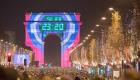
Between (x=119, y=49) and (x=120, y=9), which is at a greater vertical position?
(x=120, y=9)

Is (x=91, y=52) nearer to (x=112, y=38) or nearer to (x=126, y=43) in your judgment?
(x=112, y=38)

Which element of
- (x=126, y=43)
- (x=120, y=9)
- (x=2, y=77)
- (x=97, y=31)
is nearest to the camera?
(x=2, y=77)

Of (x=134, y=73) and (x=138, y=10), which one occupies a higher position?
(x=138, y=10)

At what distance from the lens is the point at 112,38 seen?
74.4 m

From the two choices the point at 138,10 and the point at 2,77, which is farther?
the point at 138,10

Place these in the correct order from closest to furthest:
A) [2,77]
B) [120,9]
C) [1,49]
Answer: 1. [2,77]
2. [120,9]
3. [1,49]

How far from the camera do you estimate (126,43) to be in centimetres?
6003

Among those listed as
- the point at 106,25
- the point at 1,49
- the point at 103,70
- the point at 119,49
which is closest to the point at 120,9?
the point at 119,49

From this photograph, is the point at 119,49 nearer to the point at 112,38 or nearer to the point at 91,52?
the point at 112,38

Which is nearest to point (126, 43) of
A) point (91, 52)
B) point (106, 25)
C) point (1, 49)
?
point (106, 25)

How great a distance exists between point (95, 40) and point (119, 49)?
178 feet

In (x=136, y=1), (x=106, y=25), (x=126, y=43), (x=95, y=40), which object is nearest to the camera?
→ (x=136, y=1)

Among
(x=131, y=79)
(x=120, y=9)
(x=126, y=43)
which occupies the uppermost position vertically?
(x=120, y=9)

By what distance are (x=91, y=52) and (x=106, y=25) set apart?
46468 mm
